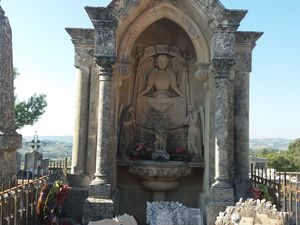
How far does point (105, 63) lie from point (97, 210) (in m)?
3.13

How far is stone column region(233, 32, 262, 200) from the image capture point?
319 inches

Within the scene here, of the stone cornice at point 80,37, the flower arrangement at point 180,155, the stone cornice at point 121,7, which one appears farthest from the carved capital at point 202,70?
the stone cornice at point 80,37

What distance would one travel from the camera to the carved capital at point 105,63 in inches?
287

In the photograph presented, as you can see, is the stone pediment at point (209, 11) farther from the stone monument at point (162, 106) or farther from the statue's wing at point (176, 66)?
the statue's wing at point (176, 66)

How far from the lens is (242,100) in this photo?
8234 millimetres

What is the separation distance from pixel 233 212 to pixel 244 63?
3.96 meters

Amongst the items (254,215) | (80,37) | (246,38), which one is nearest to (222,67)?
(246,38)

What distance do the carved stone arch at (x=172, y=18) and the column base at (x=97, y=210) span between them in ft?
11.0

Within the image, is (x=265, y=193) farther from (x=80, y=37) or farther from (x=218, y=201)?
(x=80, y=37)

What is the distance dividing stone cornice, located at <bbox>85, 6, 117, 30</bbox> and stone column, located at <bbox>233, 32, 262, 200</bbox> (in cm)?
316

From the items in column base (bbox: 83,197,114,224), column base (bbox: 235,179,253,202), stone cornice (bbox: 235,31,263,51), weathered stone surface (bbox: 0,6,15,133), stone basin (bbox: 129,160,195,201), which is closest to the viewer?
column base (bbox: 83,197,114,224)

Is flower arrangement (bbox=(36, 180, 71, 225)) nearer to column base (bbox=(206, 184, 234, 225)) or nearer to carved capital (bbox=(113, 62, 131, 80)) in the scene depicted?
carved capital (bbox=(113, 62, 131, 80))

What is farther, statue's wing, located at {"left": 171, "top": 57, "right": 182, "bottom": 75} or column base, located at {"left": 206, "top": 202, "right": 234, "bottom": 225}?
statue's wing, located at {"left": 171, "top": 57, "right": 182, "bottom": 75}

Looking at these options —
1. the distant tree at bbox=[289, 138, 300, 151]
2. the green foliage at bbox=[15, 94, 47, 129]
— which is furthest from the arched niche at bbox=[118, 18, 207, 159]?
the distant tree at bbox=[289, 138, 300, 151]
